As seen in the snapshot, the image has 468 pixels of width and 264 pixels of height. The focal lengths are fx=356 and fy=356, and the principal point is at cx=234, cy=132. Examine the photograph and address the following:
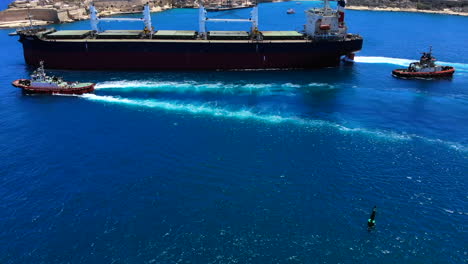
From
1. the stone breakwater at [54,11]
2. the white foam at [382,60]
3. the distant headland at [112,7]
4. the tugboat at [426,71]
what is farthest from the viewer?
the distant headland at [112,7]

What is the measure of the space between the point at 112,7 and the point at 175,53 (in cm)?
10278

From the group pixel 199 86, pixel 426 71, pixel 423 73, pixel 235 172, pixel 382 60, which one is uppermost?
pixel 382 60

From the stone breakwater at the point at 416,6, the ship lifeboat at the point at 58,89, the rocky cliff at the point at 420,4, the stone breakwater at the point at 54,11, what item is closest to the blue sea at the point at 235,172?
the ship lifeboat at the point at 58,89

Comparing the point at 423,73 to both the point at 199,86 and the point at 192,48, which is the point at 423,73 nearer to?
the point at 199,86

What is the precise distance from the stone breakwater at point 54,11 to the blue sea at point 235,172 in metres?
72.5

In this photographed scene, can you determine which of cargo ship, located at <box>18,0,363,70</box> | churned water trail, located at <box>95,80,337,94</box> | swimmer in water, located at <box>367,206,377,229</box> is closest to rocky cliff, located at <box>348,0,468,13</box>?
cargo ship, located at <box>18,0,363,70</box>

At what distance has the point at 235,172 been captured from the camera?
39.6m

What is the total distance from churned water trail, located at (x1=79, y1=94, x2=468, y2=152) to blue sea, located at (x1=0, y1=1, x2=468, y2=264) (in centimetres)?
29

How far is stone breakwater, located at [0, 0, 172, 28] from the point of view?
130 meters

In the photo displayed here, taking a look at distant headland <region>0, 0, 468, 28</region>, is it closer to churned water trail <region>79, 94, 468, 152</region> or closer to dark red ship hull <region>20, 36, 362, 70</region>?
dark red ship hull <region>20, 36, 362, 70</region>

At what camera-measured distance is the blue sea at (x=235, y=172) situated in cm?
3038

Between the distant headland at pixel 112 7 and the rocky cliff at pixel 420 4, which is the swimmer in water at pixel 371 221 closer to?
the distant headland at pixel 112 7

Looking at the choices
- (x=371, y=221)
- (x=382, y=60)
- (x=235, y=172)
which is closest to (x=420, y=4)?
(x=382, y=60)

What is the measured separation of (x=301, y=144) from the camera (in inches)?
1800
